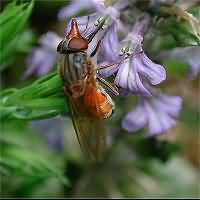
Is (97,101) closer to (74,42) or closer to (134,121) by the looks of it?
(74,42)

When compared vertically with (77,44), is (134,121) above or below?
below

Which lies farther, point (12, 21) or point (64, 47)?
point (12, 21)

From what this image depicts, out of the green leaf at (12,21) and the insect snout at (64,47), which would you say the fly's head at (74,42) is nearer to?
the insect snout at (64,47)

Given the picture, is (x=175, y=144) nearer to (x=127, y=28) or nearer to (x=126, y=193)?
(x=126, y=193)

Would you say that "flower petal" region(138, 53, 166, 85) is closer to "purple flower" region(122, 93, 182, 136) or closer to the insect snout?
the insect snout

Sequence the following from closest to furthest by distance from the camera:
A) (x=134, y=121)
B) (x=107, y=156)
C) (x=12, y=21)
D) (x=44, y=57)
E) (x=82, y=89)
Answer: (x=82, y=89) → (x=12, y=21) → (x=134, y=121) → (x=44, y=57) → (x=107, y=156)

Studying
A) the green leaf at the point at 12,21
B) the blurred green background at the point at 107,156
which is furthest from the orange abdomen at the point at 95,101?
the blurred green background at the point at 107,156

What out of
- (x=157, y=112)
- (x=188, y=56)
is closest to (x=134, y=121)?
(x=157, y=112)
